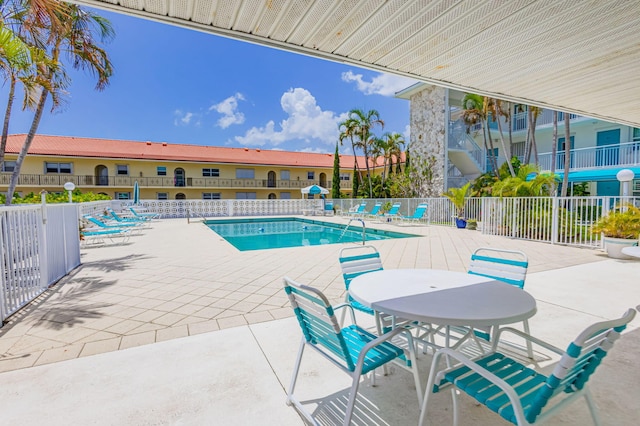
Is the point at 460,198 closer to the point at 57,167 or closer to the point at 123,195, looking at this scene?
the point at 123,195

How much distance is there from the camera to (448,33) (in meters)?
3.04

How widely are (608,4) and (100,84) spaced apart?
35.8 ft

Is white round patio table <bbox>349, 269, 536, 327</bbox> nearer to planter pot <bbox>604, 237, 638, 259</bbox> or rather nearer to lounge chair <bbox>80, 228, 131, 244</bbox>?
planter pot <bbox>604, 237, 638, 259</bbox>

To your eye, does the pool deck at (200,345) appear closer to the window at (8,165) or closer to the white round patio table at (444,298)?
the white round patio table at (444,298)

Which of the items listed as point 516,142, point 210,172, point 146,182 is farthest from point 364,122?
point 146,182

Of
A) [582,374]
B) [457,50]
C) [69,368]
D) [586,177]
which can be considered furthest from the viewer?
[586,177]

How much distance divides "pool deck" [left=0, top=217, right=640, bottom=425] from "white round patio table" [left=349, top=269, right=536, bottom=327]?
0.72 m

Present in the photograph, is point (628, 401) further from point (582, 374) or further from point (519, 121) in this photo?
point (519, 121)

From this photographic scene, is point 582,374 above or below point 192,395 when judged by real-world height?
above

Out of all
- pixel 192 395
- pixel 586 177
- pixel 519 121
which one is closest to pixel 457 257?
pixel 192 395

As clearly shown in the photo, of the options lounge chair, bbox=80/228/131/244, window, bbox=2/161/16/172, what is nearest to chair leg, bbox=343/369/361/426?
lounge chair, bbox=80/228/131/244

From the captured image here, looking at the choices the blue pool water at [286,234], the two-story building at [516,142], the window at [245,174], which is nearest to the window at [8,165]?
the window at [245,174]

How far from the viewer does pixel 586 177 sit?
14469mm

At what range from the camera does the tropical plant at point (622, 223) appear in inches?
261
